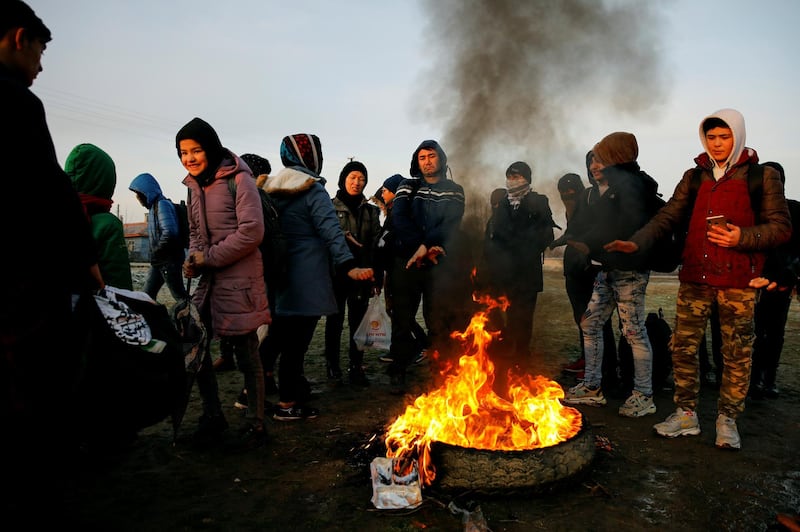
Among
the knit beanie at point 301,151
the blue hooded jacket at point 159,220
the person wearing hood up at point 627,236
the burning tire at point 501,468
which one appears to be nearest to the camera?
the burning tire at point 501,468

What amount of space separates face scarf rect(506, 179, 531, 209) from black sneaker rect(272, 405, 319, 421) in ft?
11.2

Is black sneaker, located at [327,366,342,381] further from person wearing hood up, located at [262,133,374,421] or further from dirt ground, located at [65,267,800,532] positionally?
person wearing hood up, located at [262,133,374,421]

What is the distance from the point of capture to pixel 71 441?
204 centimetres

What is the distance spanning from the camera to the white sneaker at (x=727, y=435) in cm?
379

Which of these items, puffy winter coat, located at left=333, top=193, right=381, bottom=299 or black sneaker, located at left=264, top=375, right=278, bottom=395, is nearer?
black sneaker, located at left=264, top=375, right=278, bottom=395

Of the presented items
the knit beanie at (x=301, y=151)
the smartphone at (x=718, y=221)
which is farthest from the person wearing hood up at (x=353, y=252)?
the smartphone at (x=718, y=221)

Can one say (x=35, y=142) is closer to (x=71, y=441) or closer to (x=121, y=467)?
(x=71, y=441)

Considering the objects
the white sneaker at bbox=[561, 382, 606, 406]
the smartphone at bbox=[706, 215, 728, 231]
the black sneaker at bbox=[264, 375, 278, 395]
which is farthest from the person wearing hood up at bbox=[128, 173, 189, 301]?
the smartphone at bbox=[706, 215, 728, 231]

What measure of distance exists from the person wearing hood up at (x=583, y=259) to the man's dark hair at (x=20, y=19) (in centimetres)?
433

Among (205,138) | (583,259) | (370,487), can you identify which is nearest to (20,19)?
(205,138)

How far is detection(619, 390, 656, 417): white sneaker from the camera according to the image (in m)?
4.59

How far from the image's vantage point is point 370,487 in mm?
3191

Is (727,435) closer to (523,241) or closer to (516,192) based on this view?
(523,241)

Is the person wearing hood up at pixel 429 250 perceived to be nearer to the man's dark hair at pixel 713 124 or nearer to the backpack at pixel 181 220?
the man's dark hair at pixel 713 124
